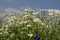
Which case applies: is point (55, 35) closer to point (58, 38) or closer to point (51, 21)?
point (58, 38)

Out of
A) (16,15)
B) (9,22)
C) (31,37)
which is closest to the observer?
(31,37)

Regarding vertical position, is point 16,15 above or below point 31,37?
above

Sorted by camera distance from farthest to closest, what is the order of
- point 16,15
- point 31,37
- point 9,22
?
point 16,15 → point 9,22 → point 31,37

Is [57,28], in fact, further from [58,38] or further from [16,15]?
[16,15]

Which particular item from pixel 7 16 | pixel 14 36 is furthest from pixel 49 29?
pixel 7 16

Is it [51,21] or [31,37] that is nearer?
[31,37]

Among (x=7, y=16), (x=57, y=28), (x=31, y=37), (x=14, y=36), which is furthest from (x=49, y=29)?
(x=7, y=16)
